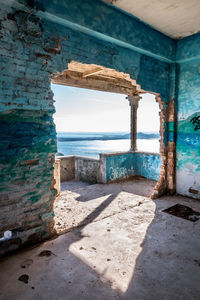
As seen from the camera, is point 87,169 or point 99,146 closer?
point 87,169

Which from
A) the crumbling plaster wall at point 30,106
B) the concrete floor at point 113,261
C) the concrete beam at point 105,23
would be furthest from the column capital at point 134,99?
the concrete floor at point 113,261

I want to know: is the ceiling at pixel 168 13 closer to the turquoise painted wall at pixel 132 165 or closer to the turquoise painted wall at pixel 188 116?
the turquoise painted wall at pixel 188 116

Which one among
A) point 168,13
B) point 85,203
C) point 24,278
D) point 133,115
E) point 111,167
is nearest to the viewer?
point 24,278

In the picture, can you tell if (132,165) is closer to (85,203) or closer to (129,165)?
(129,165)

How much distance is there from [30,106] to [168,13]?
3.28 meters

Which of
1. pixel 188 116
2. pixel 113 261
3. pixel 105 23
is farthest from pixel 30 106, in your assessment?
pixel 188 116

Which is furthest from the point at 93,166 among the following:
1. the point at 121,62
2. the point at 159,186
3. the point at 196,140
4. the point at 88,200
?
the point at 121,62

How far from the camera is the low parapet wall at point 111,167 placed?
7.31 meters

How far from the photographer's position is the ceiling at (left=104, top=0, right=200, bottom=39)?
359 centimetres

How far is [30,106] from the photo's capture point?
301 centimetres

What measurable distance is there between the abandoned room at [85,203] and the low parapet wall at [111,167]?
7.33 ft

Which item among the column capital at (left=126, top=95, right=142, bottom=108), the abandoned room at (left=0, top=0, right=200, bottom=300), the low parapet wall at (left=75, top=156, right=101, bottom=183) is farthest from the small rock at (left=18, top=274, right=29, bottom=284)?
the column capital at (left=126, top=95, right=142, bottom=108)

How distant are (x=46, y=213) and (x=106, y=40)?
3330 mm

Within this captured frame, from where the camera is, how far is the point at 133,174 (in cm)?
815
